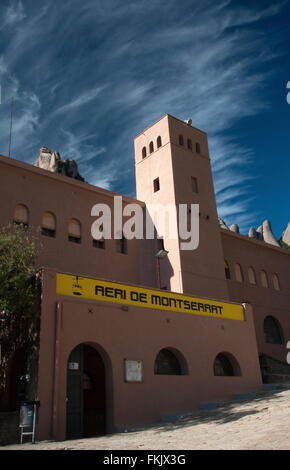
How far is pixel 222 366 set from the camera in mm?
18656

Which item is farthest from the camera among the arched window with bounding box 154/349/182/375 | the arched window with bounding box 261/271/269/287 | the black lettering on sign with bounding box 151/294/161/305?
the arched window with bounding box 261/271/269/287

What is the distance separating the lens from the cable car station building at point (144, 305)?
1388 cm

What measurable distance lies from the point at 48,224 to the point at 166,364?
7840 mm

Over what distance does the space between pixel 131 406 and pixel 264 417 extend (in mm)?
4216

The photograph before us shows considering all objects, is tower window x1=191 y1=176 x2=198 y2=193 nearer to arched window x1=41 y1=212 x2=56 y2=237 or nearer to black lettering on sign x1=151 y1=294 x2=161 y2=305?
arched window x1=41 y1=212 x2=56 y2=237

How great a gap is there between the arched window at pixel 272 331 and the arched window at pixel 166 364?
38.8ft

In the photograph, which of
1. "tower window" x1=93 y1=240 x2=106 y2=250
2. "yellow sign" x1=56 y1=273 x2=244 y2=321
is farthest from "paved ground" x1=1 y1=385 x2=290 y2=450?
"tower window" x1=93 y1=240 x2=106 y2=250

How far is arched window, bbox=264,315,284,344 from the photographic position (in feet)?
90.1

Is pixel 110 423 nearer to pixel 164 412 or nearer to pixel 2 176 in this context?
pixel 164 412

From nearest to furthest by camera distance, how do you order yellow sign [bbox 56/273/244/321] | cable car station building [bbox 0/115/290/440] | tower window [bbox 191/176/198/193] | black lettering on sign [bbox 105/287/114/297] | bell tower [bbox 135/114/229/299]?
1. cable car station building [bbox 0/115/290/440]
2. yellow sign [bbox 56/273/244/321]
3. black lettering on sign [bbox 105/287/114/297]
4. bell tower [bbox 135/114/229/299]
5. tower window [bbox 191/176/198/193]

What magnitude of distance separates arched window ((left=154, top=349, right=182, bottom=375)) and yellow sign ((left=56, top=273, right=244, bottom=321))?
1.59 metres

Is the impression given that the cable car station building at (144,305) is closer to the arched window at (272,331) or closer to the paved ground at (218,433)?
the arched window at (272,331)

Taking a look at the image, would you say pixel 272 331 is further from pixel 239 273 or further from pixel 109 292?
pixel 109 292

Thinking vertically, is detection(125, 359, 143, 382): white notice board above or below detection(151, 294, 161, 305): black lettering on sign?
below
